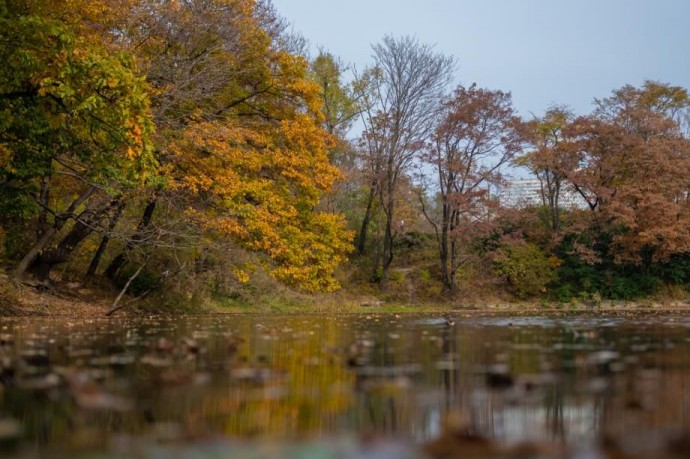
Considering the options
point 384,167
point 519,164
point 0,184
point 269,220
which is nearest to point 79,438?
point 0,184

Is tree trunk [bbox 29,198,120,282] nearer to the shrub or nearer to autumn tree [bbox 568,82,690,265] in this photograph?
the shrub

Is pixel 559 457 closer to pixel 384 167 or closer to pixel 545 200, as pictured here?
pixel 384 167

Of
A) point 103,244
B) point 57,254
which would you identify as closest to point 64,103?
point 57,254

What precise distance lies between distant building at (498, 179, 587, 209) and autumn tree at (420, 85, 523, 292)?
4.74m

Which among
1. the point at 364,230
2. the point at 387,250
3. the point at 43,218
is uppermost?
the point at 364,230

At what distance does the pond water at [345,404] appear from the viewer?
282cm

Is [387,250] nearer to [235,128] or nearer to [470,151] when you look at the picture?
[470,151]

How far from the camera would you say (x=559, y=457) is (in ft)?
8.43

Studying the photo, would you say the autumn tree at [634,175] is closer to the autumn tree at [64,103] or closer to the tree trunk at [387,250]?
the tree trunk at [387,250]

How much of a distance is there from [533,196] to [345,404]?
43.8 m

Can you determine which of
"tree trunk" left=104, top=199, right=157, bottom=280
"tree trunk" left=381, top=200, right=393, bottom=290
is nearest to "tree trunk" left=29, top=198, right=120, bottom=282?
"tree trunk" left=104, top=199, right=157, bottom=280

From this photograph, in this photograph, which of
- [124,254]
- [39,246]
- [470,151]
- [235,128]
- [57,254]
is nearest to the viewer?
[39,246]

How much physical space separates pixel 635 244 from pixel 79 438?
3862 cm

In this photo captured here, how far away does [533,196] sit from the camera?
150ft
